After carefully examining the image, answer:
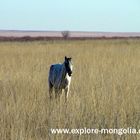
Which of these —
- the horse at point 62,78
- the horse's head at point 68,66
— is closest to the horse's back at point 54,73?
the horse at point 62,78

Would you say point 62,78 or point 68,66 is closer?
point 68,66

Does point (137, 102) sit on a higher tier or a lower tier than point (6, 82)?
lower

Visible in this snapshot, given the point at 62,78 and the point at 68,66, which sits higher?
the point at 68,66

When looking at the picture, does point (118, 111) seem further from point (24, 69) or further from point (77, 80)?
point (24, 69)

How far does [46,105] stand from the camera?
7.17 metres

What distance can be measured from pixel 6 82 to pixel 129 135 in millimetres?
6582

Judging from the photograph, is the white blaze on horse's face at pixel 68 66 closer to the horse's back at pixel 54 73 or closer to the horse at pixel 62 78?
the horse at pixel 62 78

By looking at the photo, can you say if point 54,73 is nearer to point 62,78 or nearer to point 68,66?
point 62,78

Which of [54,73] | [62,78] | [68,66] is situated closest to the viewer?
[68,66]

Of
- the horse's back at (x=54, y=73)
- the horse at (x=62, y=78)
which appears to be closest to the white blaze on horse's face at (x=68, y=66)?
the horse at (x=62, y=78)

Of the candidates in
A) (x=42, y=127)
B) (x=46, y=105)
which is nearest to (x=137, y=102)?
(x=46, y=105)

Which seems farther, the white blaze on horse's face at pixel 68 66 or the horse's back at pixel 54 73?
the horse's back at pixel 54 73

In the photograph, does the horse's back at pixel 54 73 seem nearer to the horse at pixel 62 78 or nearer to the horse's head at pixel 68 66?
the horse at pixel 62 78

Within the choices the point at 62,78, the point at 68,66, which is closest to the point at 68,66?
the point at 68,66
